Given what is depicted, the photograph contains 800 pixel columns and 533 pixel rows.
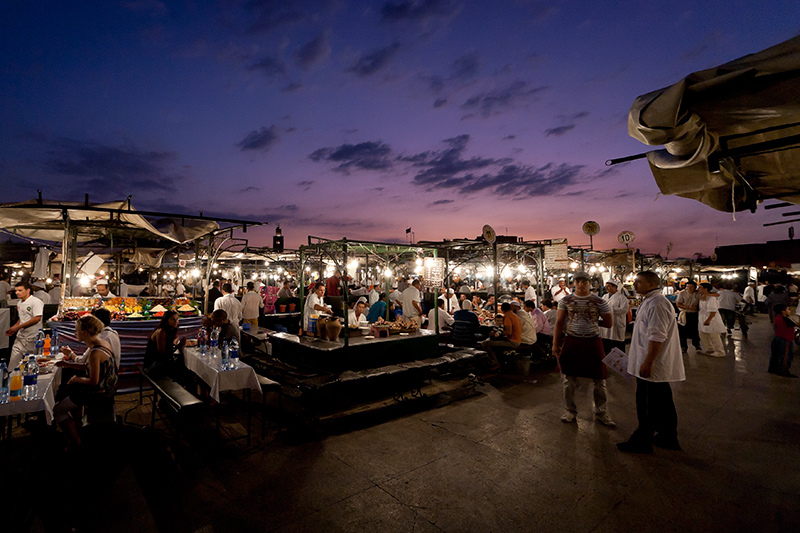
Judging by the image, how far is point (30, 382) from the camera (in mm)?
3938

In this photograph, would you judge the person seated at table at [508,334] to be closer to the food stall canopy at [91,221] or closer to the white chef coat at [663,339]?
the white chef coat at [663,339]

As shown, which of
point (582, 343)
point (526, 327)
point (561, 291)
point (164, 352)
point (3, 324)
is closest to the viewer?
point (582, 343)

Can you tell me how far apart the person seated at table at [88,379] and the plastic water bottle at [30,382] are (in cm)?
28

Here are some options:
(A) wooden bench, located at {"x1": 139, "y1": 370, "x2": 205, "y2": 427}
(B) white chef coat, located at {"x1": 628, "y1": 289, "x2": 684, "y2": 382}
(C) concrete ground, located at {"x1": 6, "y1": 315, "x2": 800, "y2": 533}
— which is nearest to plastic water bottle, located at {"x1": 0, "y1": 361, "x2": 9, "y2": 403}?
(C) concrete ground, located at {"x1": 6, "y1": 315, "x2": 800, "y2": 533}

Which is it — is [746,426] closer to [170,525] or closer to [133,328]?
[170,525]

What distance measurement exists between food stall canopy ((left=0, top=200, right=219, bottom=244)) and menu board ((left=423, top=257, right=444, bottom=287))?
18.9 ft

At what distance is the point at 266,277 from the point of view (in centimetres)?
3014

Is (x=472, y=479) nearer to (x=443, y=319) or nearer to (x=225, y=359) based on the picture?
(x=225, y=359)

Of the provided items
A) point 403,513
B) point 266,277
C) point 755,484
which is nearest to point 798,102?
point 755,484

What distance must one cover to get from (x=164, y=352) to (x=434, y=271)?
20.7ft

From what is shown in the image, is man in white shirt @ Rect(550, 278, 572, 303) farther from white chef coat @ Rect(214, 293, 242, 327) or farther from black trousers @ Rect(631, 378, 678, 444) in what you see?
white chef coat @ Rect(214, 293, 242, 327)

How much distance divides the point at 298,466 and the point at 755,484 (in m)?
4.69

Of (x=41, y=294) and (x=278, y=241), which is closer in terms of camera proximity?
(x=41, y=294)

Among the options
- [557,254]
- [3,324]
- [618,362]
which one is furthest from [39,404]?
[557,254]
